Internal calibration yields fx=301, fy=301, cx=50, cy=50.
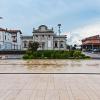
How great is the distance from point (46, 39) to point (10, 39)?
12.2 metres

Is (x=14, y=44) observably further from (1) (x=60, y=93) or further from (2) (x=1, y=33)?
(1) (x=60, y=93)

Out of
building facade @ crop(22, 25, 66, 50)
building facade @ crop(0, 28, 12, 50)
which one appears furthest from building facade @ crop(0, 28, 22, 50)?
A: building facade @ crop(22, 25, 66, 50)

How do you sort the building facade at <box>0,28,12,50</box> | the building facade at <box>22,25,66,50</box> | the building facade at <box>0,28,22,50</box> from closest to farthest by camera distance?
1. the building facade at <box>0,28,12,50</box>
2. the building facade at <box>0,28,22,50</box>
3. the building facade at <box>22,25,66,50</box>

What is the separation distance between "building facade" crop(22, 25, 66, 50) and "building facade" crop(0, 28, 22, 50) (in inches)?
182

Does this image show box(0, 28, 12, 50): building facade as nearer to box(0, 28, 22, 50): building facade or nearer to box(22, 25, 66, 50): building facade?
box(0, 28, 22, 50): building facade

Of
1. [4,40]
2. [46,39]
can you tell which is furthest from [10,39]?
[46,39]

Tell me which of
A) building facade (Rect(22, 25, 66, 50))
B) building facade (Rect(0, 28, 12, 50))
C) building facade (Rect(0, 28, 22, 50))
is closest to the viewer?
building facade (Rect(0, 28, 12, 50))

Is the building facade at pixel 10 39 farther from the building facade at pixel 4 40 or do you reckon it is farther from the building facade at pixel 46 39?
the building facade at pixel 46 39

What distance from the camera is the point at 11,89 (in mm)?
11891

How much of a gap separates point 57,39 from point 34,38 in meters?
7.87

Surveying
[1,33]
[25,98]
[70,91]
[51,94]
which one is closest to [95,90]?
[70,91]

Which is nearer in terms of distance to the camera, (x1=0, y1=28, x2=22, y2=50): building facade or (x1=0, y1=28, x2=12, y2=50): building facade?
(x1=0, y1=28, x2=12, y2=50): building facade

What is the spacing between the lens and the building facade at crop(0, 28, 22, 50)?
295 feet

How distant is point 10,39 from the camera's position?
10244 centimetres
